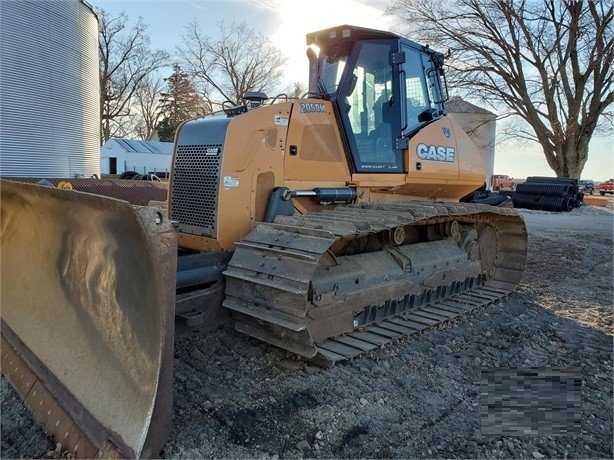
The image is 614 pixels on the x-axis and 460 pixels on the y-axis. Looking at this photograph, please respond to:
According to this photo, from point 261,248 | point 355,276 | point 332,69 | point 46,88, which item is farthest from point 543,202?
point 261,248

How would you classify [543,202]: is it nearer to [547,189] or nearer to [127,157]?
[547,189]

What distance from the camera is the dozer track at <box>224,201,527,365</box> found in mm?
3535

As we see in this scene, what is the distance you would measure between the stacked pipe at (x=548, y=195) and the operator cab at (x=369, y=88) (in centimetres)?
1671

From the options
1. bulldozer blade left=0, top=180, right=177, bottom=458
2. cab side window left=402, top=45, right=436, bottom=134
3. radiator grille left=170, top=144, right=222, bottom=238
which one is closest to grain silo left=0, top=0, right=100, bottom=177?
radiator grille left=170, top=144, right=222, bottom=238

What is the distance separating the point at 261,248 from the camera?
12.3 feet

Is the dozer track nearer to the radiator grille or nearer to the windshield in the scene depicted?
the radiator grille

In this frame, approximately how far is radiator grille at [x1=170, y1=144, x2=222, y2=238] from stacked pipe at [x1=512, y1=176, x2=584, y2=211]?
18680 mm

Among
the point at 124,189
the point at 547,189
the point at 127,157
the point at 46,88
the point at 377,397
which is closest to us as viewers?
the point at 377,397

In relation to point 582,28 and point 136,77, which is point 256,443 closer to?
point 582,28

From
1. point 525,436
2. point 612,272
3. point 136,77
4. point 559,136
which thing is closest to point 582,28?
point 559,136

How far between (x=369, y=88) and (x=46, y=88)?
12.1 meters

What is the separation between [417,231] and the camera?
5500 millimetres

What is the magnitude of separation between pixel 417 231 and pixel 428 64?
195 centimetres

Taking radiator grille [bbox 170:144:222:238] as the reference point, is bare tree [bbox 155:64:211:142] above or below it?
above
